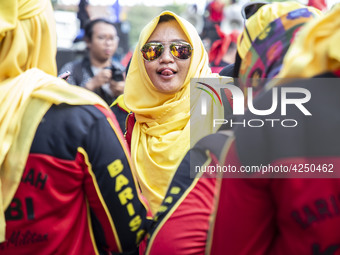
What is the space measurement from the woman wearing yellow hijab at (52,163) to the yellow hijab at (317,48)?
0.79m

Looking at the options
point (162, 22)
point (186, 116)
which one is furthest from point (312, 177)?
point (162, 22)

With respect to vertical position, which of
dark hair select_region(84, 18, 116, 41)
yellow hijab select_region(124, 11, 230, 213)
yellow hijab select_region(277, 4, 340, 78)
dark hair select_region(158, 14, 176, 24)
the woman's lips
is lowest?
yellow hijab select_region(124, 11, 230, 213)

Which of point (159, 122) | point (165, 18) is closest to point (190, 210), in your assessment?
point (159, 122)

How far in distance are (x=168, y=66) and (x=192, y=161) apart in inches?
61.1

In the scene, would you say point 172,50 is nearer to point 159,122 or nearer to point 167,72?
point 167,72

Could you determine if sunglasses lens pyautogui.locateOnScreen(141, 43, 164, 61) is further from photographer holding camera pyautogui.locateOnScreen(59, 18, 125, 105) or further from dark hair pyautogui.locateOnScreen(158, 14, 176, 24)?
photographer holding camera pyautogui.locateOnScreen(59, 18, 125, 105)

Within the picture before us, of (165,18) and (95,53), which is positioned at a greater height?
(165,18)

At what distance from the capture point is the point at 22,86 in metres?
1.75

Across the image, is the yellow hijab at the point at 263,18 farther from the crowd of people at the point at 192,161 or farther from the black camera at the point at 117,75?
the black camera at the point at 117,75

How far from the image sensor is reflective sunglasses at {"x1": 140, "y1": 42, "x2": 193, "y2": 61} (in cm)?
324

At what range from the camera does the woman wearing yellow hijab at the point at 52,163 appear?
1.72 metres

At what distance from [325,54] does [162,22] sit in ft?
7.30

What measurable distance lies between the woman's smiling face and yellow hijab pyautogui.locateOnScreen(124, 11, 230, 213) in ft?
0.13

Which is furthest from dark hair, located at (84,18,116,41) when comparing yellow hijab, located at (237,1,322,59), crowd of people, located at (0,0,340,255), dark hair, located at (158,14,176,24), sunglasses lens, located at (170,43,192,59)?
yellow hijab, located at (237,1,322,59)
